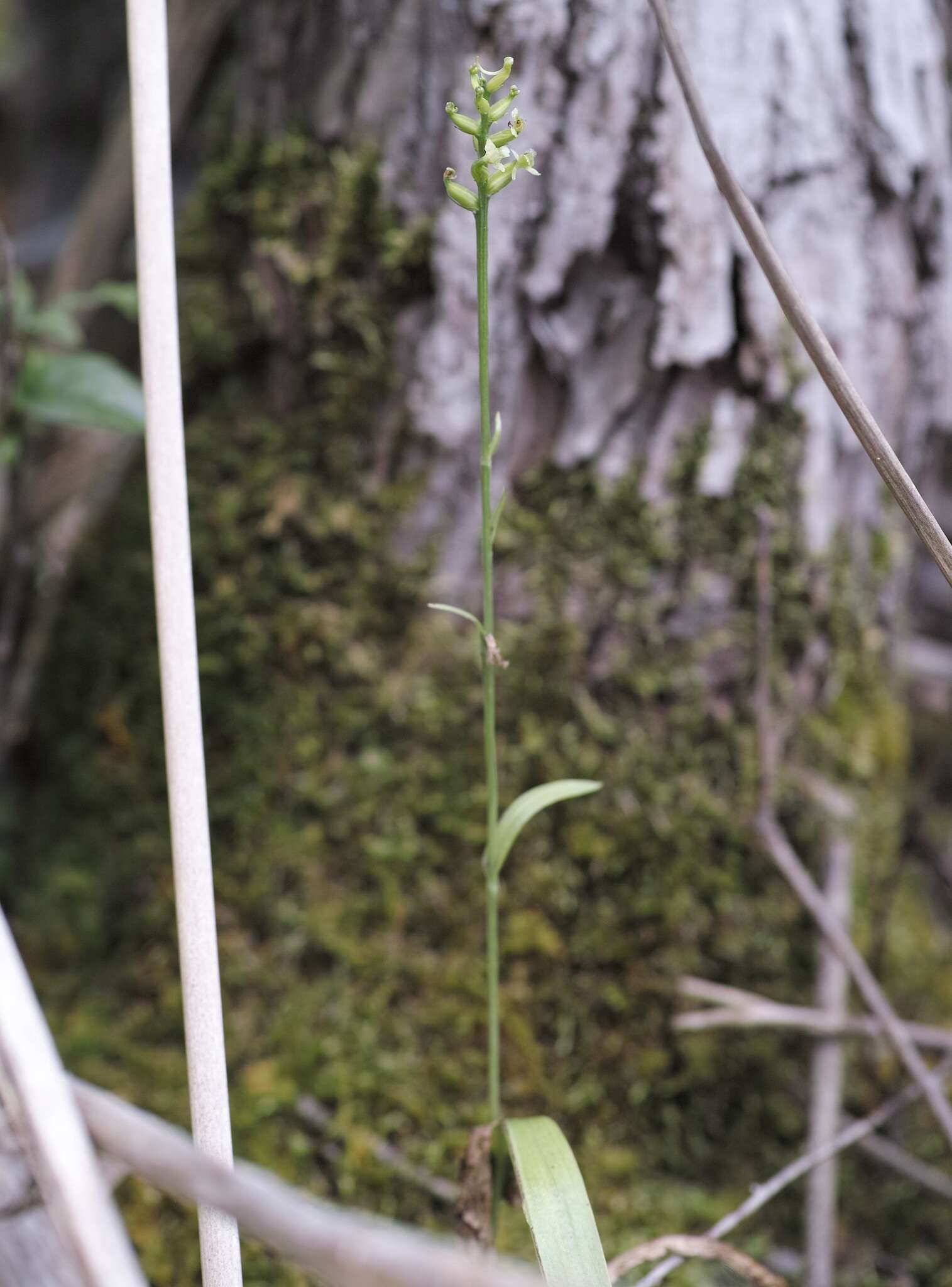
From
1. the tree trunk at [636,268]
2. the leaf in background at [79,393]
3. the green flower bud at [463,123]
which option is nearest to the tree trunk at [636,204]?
the tree trunk at [636,268]

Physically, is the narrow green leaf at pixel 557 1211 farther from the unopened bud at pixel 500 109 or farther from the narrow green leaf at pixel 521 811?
the unopened bud at pixel 500 109

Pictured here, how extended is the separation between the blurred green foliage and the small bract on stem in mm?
326

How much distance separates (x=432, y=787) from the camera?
0.93 m

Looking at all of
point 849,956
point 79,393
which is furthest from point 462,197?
point 849,956

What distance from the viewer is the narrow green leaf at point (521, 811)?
0.54m

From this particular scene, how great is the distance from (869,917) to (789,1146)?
28 cm

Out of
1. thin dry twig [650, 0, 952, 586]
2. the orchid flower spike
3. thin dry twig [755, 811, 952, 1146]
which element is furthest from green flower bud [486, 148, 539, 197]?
thin dry twig [755, 811, 952, 1146]

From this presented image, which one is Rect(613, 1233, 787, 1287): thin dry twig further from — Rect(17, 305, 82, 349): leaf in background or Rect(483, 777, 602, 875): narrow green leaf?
Rect(17, 305, 82, 349): leaf in background

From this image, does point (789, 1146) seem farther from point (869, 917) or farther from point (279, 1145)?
point (279, 1145)

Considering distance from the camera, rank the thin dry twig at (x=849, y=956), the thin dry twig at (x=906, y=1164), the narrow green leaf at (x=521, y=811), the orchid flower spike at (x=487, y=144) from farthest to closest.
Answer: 1. the thin dry twig at (x=906, y=1164)
2. the thin dry twig at (x=849, y=956)
3. the narrow green leaf at (x=521, y=811)
4. the orchid flower spike at (x=487, y=144)

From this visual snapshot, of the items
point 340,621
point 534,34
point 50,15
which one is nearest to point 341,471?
point 340,621

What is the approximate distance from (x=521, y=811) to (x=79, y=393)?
2.00 feet

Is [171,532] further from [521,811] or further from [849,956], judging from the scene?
[849,956]

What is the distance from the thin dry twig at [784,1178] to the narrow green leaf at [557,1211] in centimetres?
Result: 8
